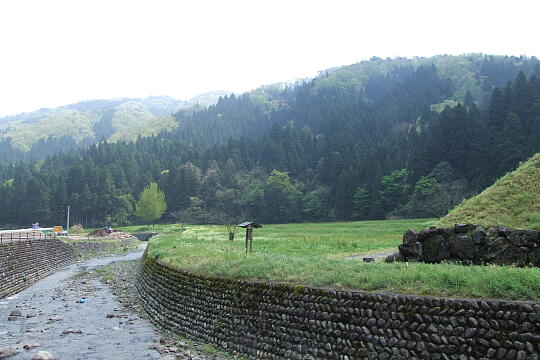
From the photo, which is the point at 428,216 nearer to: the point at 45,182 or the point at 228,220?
the point at 228,220

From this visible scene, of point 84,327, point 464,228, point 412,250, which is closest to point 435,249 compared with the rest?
point 412,250

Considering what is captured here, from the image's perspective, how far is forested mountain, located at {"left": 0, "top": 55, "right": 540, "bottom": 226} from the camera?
8000 cm

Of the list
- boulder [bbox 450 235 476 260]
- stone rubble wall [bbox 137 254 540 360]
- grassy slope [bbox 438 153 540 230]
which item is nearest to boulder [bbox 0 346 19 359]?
stone rubble wall [bbox 137 254 540 360]

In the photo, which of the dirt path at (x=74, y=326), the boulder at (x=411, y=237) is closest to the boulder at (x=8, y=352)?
the dirt path at (x=74, y=326)

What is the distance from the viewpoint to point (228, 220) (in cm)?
11150

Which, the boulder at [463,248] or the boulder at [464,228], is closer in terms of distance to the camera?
the boulder at [463,248]

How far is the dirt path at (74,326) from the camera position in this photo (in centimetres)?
1633

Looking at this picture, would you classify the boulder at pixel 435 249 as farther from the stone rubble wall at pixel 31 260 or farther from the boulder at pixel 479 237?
the stone rubble wall at pixel 31 260

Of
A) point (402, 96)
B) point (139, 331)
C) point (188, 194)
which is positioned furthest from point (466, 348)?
point (402, 96)

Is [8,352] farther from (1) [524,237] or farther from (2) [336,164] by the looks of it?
(2) [336,164]

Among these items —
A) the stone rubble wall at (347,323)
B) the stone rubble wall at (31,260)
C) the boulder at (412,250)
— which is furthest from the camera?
the stone rubble wall at (31,260)

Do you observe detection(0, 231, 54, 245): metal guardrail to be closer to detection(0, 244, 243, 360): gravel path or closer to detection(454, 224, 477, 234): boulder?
detection(0, 244, 243, 360): gravel path

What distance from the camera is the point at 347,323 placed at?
11.3m

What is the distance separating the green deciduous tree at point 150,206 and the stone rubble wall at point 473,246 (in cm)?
10312
